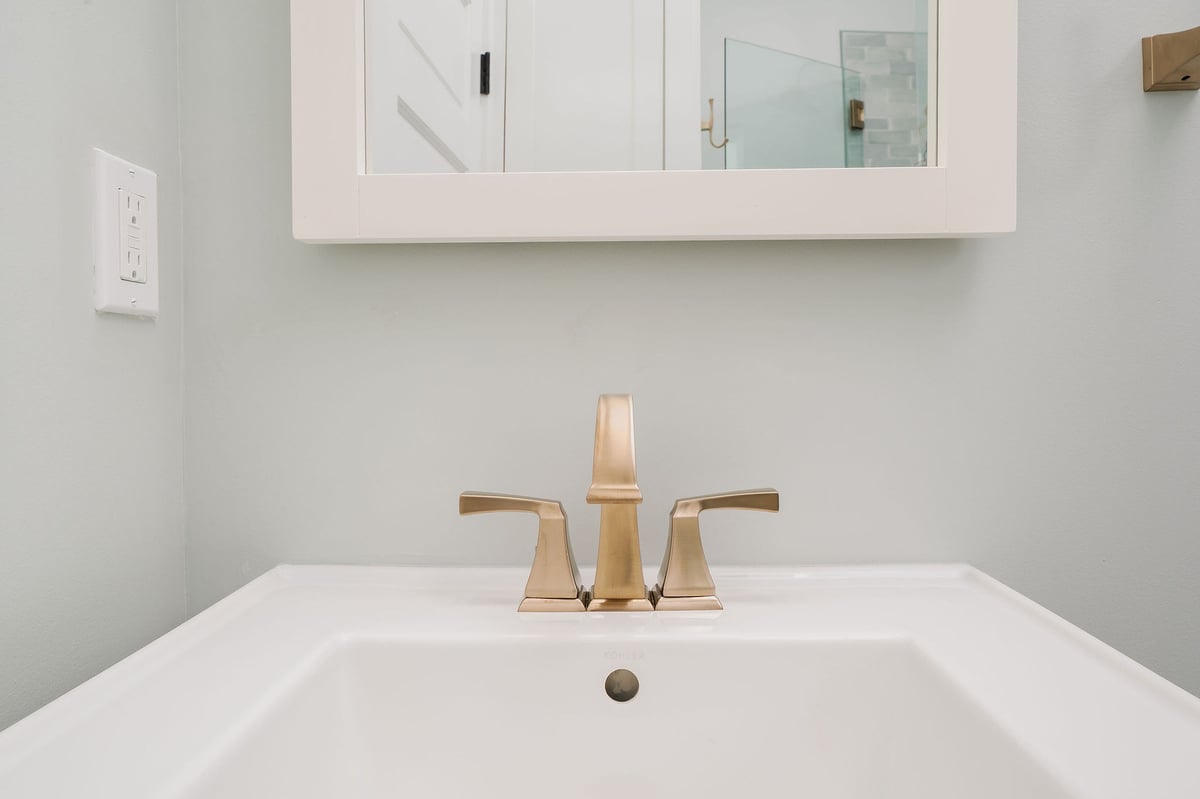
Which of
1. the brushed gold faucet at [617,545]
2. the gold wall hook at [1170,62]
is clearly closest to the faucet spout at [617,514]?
the brushed gold faucet at [617,545]

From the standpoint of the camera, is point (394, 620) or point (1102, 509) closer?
point (394, 620)

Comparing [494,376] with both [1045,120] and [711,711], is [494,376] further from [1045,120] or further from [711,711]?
[1045,120]

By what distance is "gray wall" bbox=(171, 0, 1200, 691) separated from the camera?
2.24 feet

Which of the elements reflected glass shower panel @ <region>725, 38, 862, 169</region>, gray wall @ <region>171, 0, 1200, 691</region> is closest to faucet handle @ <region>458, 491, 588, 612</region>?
gray wall @ <region>171, 0, 1200, 691</region>

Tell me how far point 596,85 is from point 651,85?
0.18 feet

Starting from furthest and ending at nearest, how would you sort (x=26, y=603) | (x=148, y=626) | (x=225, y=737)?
(x=148, y=626), (x=26, y=603), (x=225, y=737)

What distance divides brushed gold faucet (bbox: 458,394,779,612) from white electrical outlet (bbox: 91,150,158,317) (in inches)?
13.6

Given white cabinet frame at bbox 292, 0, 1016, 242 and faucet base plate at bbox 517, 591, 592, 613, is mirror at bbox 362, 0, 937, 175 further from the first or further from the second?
faucet base plate at bbox 517, 591, 592, 613

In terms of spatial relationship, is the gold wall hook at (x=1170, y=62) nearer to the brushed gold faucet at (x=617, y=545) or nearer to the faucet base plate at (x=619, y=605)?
the brushed gold faucet at (x=617, y=545)

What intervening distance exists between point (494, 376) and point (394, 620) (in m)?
0.25

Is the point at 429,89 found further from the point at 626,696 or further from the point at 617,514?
the point at 626,696

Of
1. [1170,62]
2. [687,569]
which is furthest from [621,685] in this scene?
[1170,62]

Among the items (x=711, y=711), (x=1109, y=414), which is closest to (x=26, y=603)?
(x=711, y=711)

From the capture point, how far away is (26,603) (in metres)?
0.49
